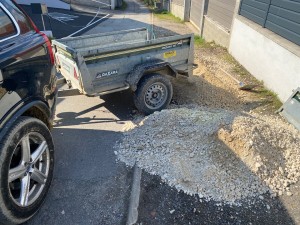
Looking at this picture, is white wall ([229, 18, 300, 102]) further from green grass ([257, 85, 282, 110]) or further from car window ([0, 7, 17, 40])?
car window ([0, 7, 17, 40])

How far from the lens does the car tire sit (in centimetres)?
257

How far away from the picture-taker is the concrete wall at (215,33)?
32.3 ft

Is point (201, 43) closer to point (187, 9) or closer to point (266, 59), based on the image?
point (266, 59)

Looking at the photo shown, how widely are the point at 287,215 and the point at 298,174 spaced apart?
2.63 feet

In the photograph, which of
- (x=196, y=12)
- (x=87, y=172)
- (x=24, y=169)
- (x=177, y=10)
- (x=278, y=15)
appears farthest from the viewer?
(x=177, y=10)

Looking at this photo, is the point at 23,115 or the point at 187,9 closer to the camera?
the point at 23,115

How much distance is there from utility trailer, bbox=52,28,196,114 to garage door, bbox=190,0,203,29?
8735 millimetres

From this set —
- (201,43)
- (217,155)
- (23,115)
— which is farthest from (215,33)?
(23,115)

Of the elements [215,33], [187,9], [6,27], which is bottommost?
[187,9]

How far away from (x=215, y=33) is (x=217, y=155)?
8004 mm

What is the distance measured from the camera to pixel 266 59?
690 cm

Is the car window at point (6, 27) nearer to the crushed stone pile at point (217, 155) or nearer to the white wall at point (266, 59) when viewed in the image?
the crushed stone pile at point (217, 155)

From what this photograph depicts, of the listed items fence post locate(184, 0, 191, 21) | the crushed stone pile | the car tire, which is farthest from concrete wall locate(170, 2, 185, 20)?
the car tire

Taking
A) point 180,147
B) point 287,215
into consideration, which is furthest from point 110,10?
point 287,215
